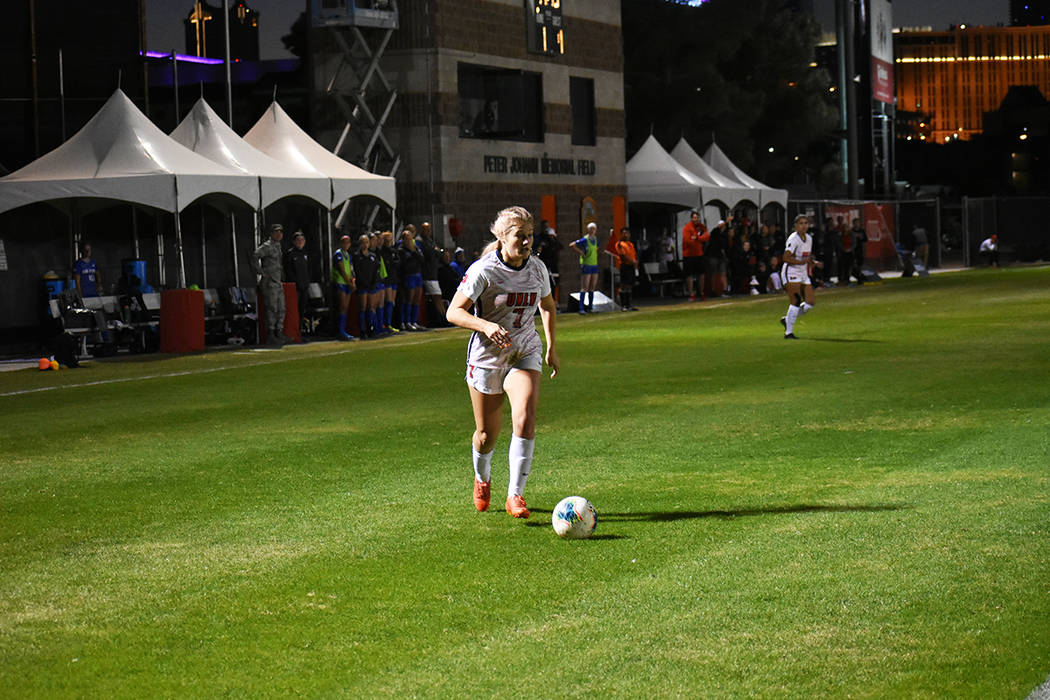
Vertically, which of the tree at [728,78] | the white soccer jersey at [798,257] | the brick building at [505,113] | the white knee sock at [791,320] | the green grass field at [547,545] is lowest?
the green grass field at [547,545]

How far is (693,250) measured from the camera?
38.8m

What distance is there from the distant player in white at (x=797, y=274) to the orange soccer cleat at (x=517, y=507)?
1487 centimetres

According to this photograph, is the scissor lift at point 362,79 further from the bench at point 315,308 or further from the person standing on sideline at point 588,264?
the person standing on sideline at point 588,264

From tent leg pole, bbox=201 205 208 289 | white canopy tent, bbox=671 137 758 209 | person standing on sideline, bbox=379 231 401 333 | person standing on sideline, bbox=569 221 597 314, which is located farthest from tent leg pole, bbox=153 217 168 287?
white canopy tent, bbox=671 137 758 209

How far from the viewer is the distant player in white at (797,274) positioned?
2361cm

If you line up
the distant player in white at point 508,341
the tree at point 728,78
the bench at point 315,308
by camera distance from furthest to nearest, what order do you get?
1. the tree at point 728,78
2. the bench at point 315,308
3. the distant player in white at point 508,341

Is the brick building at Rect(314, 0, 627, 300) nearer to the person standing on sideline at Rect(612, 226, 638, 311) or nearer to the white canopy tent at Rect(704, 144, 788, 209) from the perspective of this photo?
the person standing on sideline at Rect(612, 226, 638, 311)

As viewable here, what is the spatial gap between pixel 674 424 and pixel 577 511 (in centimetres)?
528

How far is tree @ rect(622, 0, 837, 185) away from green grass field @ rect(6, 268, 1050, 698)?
150ft

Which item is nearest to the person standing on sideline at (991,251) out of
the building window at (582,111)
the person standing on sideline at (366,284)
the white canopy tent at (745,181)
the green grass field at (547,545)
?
the white canopy tent at (745,181)

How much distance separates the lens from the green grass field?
5.96 metres

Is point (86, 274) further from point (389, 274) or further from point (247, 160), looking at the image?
point (389, 274)

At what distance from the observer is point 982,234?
6281 cm

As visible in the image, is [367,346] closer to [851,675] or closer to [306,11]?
[306,11]
